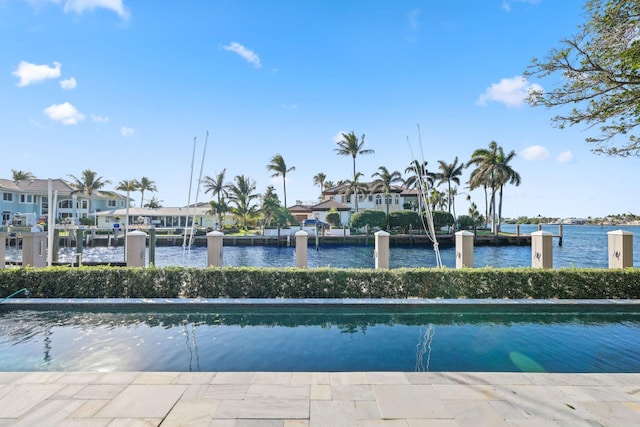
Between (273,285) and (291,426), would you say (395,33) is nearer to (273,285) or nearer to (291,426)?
(273,285)

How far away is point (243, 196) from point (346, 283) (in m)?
42.9

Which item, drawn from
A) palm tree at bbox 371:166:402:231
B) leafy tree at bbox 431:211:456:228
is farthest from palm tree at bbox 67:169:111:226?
leafy tree at bbox 431:211:456:228

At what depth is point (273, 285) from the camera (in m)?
8.70

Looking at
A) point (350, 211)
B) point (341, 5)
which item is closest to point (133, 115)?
point (341, 5)

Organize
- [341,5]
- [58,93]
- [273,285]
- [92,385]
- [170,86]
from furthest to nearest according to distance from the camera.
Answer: [170,86] < [58,93] < [341,5] < [273,285] < [92,385]

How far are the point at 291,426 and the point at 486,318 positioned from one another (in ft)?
19.2

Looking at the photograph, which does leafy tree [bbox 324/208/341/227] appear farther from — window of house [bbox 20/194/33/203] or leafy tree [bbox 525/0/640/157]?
leafy tree [bbox 525/0/640/157]

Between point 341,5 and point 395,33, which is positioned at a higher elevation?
point 341,5

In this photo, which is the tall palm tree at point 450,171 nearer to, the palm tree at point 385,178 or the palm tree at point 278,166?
the palm tree at point 385,178

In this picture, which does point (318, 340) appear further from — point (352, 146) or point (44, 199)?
point (44, 199)

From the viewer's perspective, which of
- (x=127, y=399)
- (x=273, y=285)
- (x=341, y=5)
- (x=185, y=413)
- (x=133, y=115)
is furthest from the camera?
(x=133, y=115)

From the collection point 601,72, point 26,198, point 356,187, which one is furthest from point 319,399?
point 26,198

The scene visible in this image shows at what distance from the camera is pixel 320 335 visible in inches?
248

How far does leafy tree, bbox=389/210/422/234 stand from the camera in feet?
139
